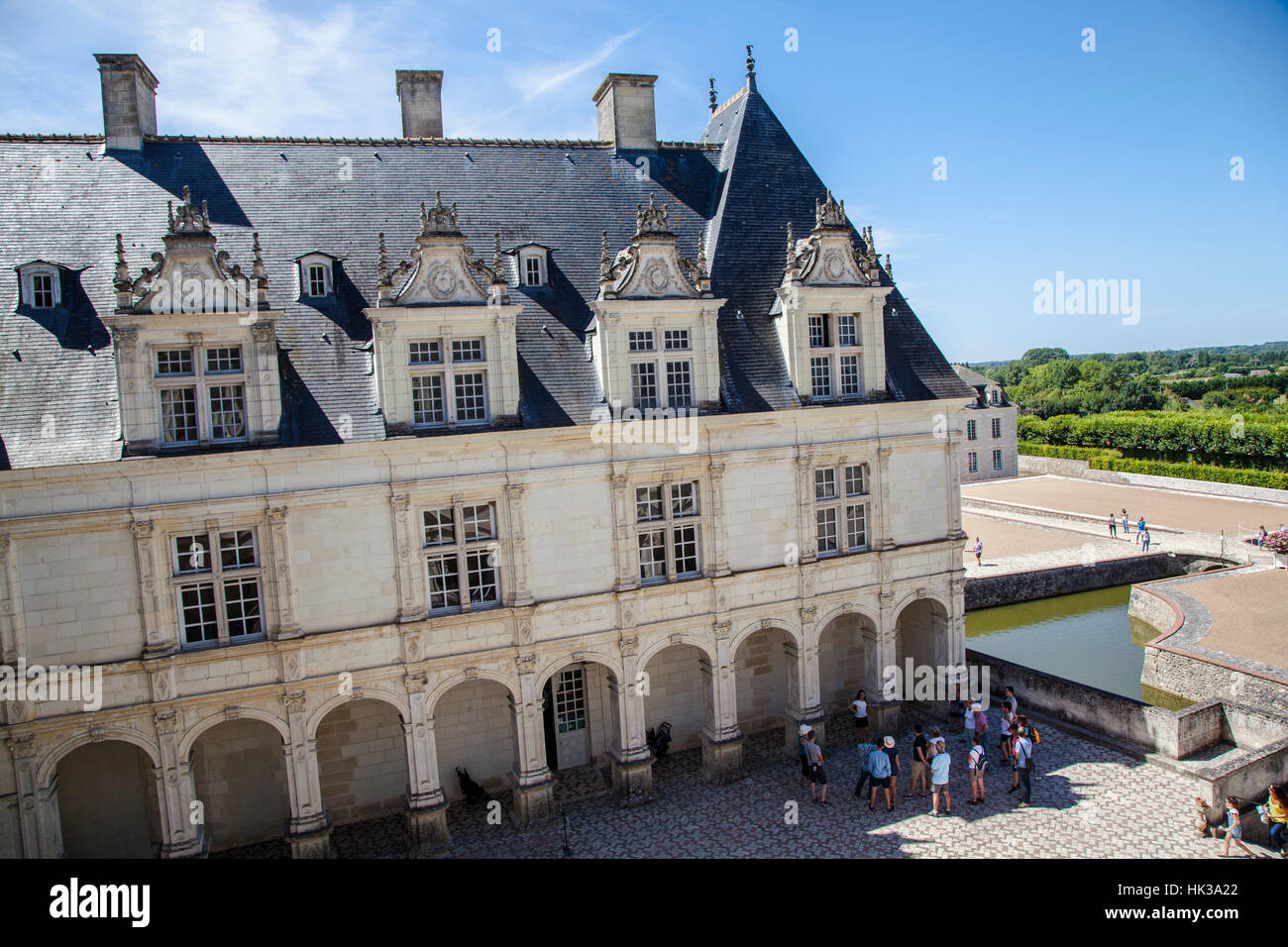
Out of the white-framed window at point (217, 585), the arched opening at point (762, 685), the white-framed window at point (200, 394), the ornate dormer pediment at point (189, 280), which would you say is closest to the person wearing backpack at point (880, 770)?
the arched opening at point (762, 685)

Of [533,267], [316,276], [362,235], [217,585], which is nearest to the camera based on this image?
[217,585]

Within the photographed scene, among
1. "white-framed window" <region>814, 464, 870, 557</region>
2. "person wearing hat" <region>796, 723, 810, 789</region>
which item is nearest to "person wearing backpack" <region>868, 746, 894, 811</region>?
"person wearing hat" <region>796, 723, 810, 789</region>

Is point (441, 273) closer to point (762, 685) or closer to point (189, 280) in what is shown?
point (189, 280)

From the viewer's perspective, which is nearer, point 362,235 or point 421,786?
point 421,786

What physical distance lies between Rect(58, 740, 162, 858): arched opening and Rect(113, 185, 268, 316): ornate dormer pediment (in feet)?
27.1

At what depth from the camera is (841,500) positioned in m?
21.5

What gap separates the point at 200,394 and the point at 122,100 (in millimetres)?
8345

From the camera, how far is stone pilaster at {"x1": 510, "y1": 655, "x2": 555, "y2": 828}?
18.3 meters

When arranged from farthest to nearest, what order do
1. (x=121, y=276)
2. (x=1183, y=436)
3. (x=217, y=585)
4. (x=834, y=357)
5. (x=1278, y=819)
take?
(x=1183, y=436)
(x=834, y=357)
(x=217, y=585)
(x=1278, y=819)
(x=121, y=276)

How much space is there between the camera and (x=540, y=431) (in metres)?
18.1

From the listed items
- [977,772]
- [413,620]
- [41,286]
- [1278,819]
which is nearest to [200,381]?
[41,286]

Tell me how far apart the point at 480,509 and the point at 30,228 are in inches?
429

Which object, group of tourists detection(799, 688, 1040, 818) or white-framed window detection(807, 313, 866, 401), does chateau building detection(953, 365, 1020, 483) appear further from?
group of tourists detection(799, 688, 1040, 818)
